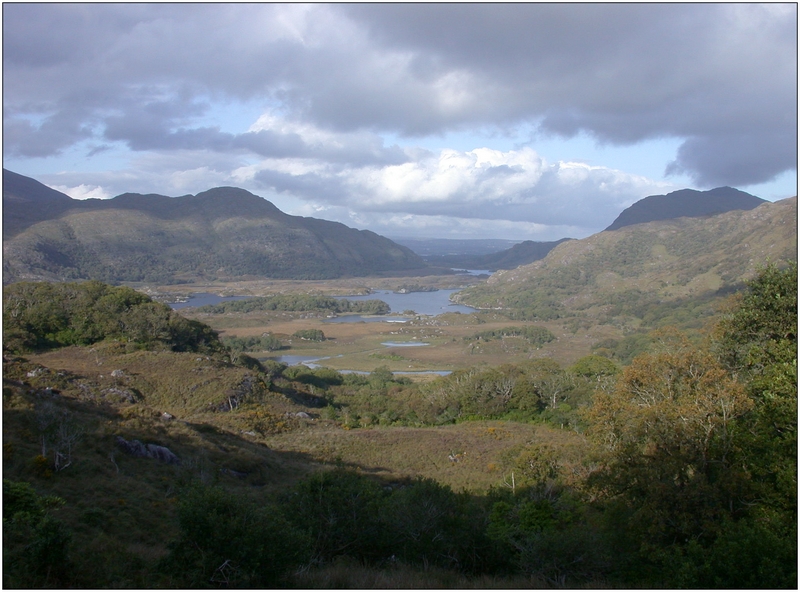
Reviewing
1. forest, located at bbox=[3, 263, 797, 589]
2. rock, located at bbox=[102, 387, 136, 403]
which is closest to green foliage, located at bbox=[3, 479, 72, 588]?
forest, located at bbox=[3, 263, 797, 589]

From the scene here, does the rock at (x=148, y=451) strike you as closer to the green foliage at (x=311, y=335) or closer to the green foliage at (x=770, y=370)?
the green foliage at (x=770, y=370)

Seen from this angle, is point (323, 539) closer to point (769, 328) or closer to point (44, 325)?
point (769, 328)

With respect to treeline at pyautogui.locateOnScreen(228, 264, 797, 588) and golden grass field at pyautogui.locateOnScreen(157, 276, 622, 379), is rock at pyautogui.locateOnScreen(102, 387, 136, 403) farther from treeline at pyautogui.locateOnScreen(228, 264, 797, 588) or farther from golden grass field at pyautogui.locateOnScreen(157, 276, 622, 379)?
golden grass field at pyautogui.locateOnScreen(157, 276, 622, 379)

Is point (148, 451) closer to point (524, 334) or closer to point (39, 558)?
point (39, 558)

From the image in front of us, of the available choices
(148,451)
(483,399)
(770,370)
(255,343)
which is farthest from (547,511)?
(255,343)

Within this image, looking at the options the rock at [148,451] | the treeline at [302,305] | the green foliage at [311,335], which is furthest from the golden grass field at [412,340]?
the rock at [148,451]

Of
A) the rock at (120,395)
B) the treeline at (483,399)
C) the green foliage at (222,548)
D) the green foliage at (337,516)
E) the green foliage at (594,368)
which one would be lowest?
the treeline at (483,399)

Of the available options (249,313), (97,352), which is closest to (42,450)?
(97,352)
